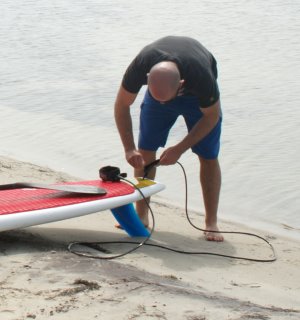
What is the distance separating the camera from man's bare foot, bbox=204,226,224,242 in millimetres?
5004

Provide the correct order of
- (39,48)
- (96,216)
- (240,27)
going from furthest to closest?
(240,27) → (39,48) → (96,216)

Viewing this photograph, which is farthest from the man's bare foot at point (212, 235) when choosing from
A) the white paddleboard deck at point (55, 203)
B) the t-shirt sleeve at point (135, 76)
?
the t-shirt sleeve at point (135, 76)

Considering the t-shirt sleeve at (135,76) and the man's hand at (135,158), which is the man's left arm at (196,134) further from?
the t-shirt sleeve at (135,76)

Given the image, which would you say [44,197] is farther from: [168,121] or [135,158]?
[168,121]

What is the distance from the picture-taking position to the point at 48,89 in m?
9.66

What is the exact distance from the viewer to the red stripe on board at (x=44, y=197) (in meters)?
4.24

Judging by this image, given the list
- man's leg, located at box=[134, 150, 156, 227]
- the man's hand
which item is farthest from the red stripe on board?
man's leg, located at box=[134, 150, 156, 227]

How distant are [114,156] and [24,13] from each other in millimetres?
8800

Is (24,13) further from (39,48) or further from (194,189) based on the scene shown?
(194,189)

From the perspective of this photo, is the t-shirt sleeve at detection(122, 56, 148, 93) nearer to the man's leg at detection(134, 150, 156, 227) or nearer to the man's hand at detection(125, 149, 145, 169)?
the man's hand at detection(125, 149, 145, 169)

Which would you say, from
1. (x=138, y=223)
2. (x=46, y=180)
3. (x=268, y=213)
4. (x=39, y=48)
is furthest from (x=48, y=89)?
(x=138, y=223)

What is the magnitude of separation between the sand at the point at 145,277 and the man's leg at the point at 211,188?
10 cm

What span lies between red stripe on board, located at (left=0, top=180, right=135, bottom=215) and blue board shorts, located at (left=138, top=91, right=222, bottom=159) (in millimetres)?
390

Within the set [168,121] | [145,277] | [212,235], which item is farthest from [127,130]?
[145,277]
